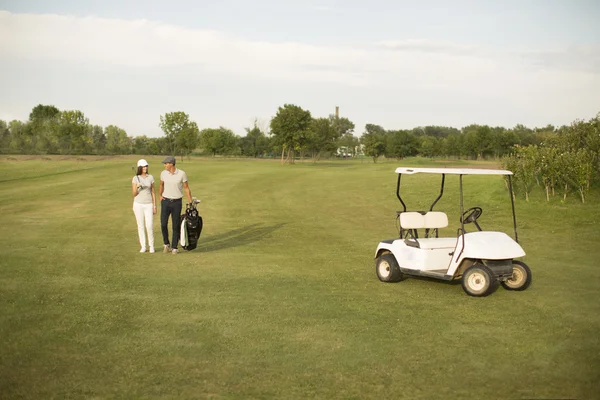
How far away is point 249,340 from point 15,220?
16.9 m

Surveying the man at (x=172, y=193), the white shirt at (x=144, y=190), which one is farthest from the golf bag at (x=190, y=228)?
the white shirt at (x=144, y=190)

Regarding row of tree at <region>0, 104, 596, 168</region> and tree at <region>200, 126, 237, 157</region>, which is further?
tree at <region>200, 126, 237, 157</region>

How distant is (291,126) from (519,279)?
71.1m

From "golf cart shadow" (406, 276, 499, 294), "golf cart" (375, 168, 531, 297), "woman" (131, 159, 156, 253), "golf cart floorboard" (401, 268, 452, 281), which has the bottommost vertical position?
"golf cart shadow" (406, 276, 499, 294)

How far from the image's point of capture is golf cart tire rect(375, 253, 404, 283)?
38.0 feet

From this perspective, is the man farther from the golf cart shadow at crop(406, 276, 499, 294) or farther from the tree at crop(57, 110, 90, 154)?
the tree at crop(57, 110, 90, 154)

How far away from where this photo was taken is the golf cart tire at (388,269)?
456 inches

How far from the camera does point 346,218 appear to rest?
24.2 metres

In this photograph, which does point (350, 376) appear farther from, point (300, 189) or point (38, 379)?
point (300, 189)

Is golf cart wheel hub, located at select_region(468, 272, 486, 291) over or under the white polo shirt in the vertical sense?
under

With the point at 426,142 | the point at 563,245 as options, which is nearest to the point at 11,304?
the point at 563,245

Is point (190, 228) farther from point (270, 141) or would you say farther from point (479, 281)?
point (270, 141)

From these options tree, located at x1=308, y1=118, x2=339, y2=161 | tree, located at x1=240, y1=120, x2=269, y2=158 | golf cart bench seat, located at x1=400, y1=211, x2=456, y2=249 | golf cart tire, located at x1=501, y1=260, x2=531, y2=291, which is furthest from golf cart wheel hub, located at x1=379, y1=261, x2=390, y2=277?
tree, located at x1=240, y1=120, x2=269, y2=158

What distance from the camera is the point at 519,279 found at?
433 inches
